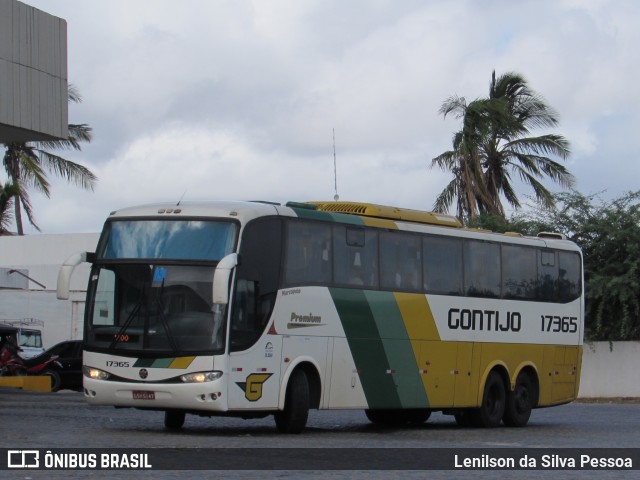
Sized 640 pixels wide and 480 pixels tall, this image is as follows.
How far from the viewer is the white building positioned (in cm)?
5369

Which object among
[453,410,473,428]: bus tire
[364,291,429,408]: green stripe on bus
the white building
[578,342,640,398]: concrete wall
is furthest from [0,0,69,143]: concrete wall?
the white building

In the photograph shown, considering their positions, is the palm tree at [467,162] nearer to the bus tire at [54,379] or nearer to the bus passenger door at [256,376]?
the bus tire at [54,379]

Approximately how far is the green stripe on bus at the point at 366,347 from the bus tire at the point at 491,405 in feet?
9.33

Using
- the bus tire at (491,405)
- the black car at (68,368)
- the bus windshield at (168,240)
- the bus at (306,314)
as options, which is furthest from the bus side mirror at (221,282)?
the black car at (68,368)

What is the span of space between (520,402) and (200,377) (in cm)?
889

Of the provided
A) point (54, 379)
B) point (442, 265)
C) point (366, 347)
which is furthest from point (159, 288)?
point (54, 379)

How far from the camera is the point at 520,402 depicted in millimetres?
24438

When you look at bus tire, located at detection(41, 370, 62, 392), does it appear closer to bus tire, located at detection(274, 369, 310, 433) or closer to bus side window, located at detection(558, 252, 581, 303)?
bus side window, located at detection(558, 252, 581, 303)

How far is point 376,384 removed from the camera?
20.7 meters

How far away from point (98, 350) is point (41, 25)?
1247 cm

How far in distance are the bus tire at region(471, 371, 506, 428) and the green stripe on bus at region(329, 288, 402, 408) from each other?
284 cm

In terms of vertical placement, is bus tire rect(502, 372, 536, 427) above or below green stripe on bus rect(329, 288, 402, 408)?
below

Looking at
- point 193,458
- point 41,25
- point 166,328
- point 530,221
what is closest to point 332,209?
point 166,328

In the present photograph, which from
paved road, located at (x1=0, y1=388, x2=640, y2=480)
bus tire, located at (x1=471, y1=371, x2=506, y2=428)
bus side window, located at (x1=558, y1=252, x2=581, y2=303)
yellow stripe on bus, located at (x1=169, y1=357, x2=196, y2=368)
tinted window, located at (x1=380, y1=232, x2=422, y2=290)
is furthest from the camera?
bus side window, located at (x1=558, y1=252, x2=581, y2=303)
